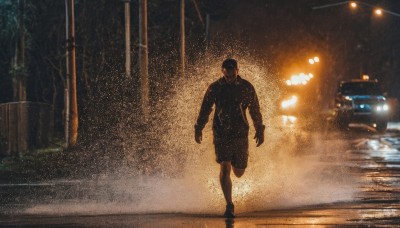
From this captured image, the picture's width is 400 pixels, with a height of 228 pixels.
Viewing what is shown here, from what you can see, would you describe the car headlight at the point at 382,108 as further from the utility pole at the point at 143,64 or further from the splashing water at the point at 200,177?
the utility pole at the point at 143,64

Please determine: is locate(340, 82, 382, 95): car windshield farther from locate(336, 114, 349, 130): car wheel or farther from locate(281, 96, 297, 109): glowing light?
locate(281, 96, 297, 109): glowing light

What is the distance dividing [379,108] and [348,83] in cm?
224

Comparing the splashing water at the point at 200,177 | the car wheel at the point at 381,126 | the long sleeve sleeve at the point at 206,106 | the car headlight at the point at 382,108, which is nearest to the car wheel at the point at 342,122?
the car wheel at the point at 381,126

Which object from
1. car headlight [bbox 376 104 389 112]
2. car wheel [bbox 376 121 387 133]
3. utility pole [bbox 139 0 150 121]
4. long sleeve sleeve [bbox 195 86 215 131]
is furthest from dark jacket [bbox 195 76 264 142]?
car wheel [bbox 376 121 387 133]

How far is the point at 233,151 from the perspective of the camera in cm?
915

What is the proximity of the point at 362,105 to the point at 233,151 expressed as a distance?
855 inches

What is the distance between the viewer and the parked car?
29625 mm

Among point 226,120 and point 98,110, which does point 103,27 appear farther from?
point 226,120

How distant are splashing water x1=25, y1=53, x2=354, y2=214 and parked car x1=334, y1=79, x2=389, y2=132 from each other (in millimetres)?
9573

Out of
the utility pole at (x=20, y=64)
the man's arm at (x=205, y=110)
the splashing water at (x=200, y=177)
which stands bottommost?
the splashing water at (x=200, y=177)

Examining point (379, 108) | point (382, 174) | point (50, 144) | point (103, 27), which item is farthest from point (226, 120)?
point (103, 27)

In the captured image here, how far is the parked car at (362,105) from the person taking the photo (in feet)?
97.2

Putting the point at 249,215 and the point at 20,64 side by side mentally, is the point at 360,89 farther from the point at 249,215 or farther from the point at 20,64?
the point at 249,215

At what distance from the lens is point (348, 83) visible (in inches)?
1236
